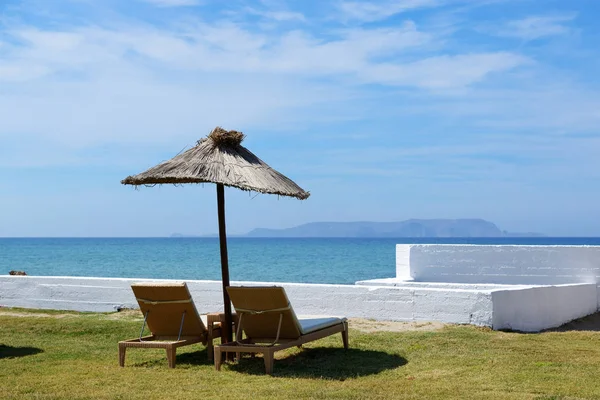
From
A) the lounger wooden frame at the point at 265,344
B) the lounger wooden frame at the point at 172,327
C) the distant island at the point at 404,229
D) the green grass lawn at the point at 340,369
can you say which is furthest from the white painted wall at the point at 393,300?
the distant island at the point at 404,229

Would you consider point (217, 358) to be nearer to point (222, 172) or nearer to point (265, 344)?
A: point (265, 344)

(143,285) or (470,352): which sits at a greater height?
(143,285)

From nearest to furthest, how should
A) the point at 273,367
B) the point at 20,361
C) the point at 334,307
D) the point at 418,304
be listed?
→ the point at 273,367 < the point at 20,361 < the point at 418,304 < the point at 334,307

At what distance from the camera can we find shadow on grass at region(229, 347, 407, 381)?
7.26m

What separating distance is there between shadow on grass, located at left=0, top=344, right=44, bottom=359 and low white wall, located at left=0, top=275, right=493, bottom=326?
366cm

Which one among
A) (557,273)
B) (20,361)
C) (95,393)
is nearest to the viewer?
(95,393)

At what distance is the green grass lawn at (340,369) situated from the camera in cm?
631

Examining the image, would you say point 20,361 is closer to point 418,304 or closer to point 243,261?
point 418,304

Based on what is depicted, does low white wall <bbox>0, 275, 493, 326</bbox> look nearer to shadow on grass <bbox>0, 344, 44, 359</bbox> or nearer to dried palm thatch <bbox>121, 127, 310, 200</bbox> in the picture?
dried palm thatch <bbox>121, 127, 310, 200</bbox>

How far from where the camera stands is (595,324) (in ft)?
38.6

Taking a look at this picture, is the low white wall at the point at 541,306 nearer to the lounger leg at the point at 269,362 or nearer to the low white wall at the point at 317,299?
the low white wall at the point at 317,299

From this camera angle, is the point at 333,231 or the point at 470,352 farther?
the point at 333,231

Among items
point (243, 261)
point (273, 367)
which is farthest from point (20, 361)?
point (243, 261)

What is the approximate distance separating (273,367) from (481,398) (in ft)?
7.56
